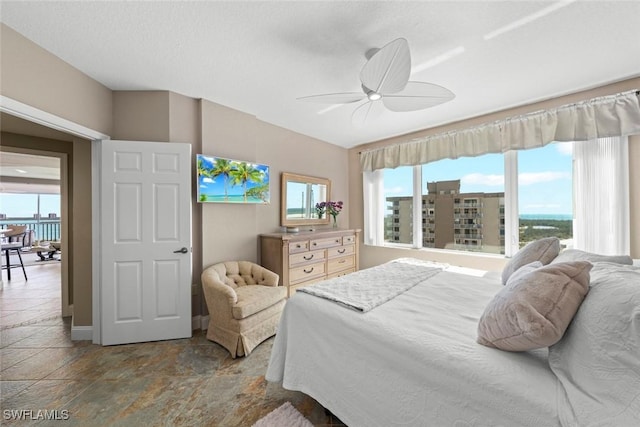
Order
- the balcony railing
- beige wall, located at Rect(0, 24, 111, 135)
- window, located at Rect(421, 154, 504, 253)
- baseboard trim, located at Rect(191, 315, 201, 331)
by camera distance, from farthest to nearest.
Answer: the balcony railing
window, located at Rect(421, 154, 504, 253)
baseboard trim, located at Rect(191, 315, 201, 331)
beige wall, located at Rect(0, 24, 111, 135)

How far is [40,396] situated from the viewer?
1.74 meters

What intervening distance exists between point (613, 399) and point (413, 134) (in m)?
3.69

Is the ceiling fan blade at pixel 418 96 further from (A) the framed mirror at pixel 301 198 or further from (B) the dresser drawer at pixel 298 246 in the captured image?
(A) the framed mirror at pixel 301 198

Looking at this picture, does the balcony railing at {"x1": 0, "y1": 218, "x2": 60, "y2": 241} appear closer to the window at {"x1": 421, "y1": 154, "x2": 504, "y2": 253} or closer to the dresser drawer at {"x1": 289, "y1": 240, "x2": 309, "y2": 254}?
the dresser drawer at {"x1": 289, "y1": 240, "x2": 309, "y2": 254}

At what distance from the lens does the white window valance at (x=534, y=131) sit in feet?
7.68

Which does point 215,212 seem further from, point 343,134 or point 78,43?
point 343,134

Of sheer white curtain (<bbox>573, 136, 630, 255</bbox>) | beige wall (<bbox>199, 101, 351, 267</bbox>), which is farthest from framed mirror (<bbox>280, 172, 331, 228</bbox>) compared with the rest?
sheer white curtain (<bbox>573, 136, 630, 255</bbox>)

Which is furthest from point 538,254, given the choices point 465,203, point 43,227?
point 43,227

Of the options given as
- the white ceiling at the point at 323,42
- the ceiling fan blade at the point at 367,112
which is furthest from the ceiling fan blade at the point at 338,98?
the white ceiling at the point at 323,42

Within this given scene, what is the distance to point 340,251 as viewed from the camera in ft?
12.6

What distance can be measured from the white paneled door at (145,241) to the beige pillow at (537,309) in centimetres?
263

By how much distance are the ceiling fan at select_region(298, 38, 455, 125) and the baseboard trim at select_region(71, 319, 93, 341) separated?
3107mm

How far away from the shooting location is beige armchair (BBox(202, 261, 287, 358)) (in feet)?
7.28

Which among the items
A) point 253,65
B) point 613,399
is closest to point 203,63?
point 253,65
